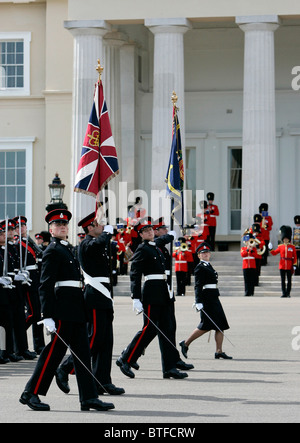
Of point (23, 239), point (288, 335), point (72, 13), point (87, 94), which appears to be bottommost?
point (288, 335)

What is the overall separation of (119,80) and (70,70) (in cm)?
162

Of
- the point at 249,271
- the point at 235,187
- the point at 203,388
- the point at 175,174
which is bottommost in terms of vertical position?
the point at 203,388

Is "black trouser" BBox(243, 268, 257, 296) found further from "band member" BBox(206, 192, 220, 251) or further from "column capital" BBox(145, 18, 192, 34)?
"column capital" BBox(145, 18, 192, 34)

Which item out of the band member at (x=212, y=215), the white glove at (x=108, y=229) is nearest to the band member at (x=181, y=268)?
the band member at (x=212, y=215)

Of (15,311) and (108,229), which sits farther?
(15,311)

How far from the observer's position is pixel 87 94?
37562 millimetres

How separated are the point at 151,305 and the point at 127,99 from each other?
27591 millimetres

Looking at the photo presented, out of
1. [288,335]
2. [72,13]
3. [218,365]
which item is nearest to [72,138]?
[72,13]

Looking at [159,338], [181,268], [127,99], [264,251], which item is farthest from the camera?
[127,99]

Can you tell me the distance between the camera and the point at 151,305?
49.8 feet

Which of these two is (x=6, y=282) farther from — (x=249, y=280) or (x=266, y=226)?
(x=266, y=226)

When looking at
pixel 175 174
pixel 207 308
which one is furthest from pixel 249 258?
pixel 207 308

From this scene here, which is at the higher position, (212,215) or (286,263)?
(212,215)

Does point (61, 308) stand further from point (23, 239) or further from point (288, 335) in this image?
point (288, 335)
